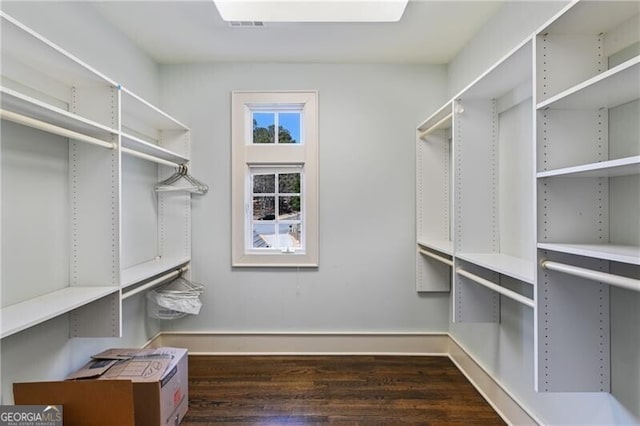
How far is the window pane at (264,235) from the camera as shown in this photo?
296 centimetres

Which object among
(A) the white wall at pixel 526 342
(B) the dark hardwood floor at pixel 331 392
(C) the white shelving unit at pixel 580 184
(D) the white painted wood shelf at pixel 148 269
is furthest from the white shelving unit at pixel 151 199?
A: (A) the white wall at pixel 526 342

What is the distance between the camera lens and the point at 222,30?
2.30 meters

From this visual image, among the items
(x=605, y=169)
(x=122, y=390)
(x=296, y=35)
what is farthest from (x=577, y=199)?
(x=122, y=390)

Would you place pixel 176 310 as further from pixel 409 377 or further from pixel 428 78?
pixel 428 78

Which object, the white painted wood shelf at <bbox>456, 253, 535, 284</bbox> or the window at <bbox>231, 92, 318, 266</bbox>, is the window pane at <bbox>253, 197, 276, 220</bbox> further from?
the white painted wood shelf at <bbox>456, 253, 535, 284</bbox>

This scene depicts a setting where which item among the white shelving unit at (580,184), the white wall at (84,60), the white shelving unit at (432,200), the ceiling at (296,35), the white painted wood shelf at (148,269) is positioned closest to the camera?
the white shelving unit at (580,184)

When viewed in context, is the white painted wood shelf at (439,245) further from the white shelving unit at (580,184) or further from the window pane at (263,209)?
the window pane at (263,209)

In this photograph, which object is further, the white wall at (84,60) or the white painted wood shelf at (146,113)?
the white painted wood shelf at (146,113)

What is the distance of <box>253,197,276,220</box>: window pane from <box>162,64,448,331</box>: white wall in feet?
0.85

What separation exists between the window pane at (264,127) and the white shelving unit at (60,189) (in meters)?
0.96

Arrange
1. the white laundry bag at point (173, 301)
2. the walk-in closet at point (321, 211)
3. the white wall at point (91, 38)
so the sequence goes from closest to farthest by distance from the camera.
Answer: the walk-in closet at point (321, 211)
the white wall at point (91, 38)
the white laundry bag at point (173, 301)

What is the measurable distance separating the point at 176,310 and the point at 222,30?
215cm

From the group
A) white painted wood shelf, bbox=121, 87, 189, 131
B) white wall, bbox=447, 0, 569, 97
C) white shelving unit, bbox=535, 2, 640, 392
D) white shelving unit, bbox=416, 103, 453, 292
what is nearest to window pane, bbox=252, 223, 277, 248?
white painted wood shelf, bbox=121, 87, 189, 131

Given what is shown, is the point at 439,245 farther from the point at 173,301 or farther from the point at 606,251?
the point at 173,301
